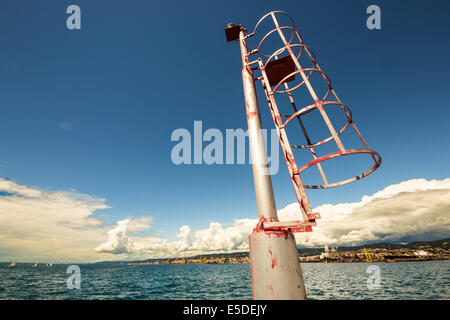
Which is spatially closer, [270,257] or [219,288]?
[270,257]

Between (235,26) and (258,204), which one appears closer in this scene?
(258,204)

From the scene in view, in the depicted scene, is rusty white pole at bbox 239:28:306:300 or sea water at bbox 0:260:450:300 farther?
sea water at bbox 0:260:450:300

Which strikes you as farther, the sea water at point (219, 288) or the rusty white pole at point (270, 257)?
the sea water at point (219, 288)

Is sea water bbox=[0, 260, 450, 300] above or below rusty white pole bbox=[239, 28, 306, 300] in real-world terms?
below

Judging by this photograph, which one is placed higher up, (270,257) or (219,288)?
(270,257)

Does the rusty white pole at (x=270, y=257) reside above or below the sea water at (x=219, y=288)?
above
